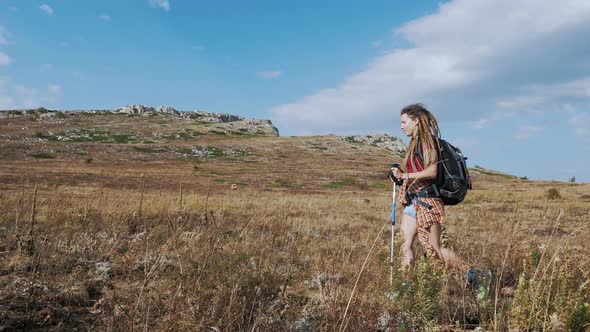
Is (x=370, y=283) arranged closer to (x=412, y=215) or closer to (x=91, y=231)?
(x=412, y=215)

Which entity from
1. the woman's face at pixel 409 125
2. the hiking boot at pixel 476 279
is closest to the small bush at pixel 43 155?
the woman's face at pixel 409 125

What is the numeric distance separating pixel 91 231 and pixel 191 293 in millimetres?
3954

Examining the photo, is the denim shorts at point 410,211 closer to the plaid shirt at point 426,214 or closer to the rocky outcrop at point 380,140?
the plaid shirt at point 426,214

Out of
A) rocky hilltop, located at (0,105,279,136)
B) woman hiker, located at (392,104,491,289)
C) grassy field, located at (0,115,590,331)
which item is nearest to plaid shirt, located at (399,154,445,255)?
woman hiker, located at (392,104,491,289)

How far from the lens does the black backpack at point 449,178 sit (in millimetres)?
3945

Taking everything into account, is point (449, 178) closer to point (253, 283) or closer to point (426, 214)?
point (426, 214)

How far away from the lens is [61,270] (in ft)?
13.5

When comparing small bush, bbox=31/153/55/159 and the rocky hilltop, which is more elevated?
the rocky hilltop

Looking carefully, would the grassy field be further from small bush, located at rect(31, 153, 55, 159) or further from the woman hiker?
small bush, located at rect(31, 153, 55, 159)

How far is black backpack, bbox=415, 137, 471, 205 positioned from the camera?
3.95 metres

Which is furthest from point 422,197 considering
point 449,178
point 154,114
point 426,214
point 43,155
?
point 154,114

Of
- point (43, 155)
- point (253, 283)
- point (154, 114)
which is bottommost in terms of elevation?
point (253, 283)

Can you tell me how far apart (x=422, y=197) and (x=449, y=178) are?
0.34m

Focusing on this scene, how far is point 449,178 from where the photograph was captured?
3932 mm
